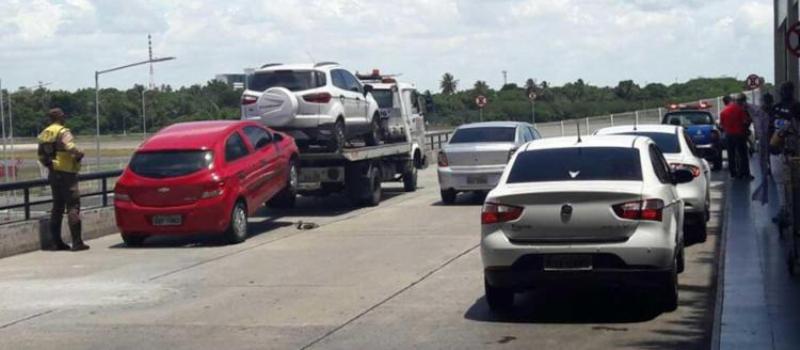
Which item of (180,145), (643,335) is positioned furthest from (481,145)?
(643,335)

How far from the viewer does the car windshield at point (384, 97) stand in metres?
28.9

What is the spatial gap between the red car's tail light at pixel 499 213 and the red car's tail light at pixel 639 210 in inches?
33.0

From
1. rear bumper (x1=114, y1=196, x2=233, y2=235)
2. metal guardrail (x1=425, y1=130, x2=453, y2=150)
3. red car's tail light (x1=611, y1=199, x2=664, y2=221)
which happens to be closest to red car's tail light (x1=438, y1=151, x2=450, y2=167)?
rear bumper (x1=114, y1=196, x2=233, y2=235)

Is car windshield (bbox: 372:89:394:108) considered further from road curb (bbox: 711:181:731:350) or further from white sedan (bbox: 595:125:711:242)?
white sedan (bbox: 595:125:711:242)

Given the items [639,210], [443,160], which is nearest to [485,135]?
[443,160]

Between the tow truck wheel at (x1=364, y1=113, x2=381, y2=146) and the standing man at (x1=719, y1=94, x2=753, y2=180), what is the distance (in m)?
7.17

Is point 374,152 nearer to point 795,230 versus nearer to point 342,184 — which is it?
point 342,184

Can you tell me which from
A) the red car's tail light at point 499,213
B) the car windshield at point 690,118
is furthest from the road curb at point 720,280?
the car windshield at point 690,118

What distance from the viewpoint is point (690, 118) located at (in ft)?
107

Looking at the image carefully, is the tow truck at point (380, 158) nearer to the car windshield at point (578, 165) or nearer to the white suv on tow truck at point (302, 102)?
the white suv on tow truck at point (302, 102)

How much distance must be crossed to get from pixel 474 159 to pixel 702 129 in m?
10.0

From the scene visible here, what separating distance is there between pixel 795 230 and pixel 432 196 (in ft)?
49.8

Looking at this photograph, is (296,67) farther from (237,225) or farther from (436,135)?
(436,135)

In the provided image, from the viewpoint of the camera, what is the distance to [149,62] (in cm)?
1880
